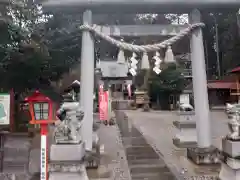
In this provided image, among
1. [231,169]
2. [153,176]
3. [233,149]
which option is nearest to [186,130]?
[153,176]

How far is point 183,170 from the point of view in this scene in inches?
254

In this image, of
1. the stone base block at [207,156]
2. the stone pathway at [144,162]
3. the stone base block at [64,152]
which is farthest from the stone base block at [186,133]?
the stone base block at [64,152]

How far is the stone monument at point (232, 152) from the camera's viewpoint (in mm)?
4961

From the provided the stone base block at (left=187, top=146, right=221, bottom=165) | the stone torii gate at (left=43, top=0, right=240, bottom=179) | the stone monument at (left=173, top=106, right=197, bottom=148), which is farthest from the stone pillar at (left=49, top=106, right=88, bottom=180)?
the stone monument at (left=173, top=106, right=197, bottom=148)

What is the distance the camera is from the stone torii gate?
6.66 meters

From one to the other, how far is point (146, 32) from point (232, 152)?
3813 mm

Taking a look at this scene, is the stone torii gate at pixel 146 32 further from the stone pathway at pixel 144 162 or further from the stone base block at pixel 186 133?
the stone base block at pixel 186 133

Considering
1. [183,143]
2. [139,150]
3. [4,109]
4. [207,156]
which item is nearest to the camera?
[4,109]

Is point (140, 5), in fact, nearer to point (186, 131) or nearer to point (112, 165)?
point (112, 165)

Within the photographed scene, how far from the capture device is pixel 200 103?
6.91 meters

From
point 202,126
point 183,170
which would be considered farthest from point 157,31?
point 183,170

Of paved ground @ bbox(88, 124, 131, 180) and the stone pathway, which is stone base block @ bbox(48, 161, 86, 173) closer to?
paved ground @ bbox(88, 124, 131, 180)

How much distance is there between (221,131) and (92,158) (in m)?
8.16

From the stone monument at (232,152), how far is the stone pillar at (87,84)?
3.37 m
